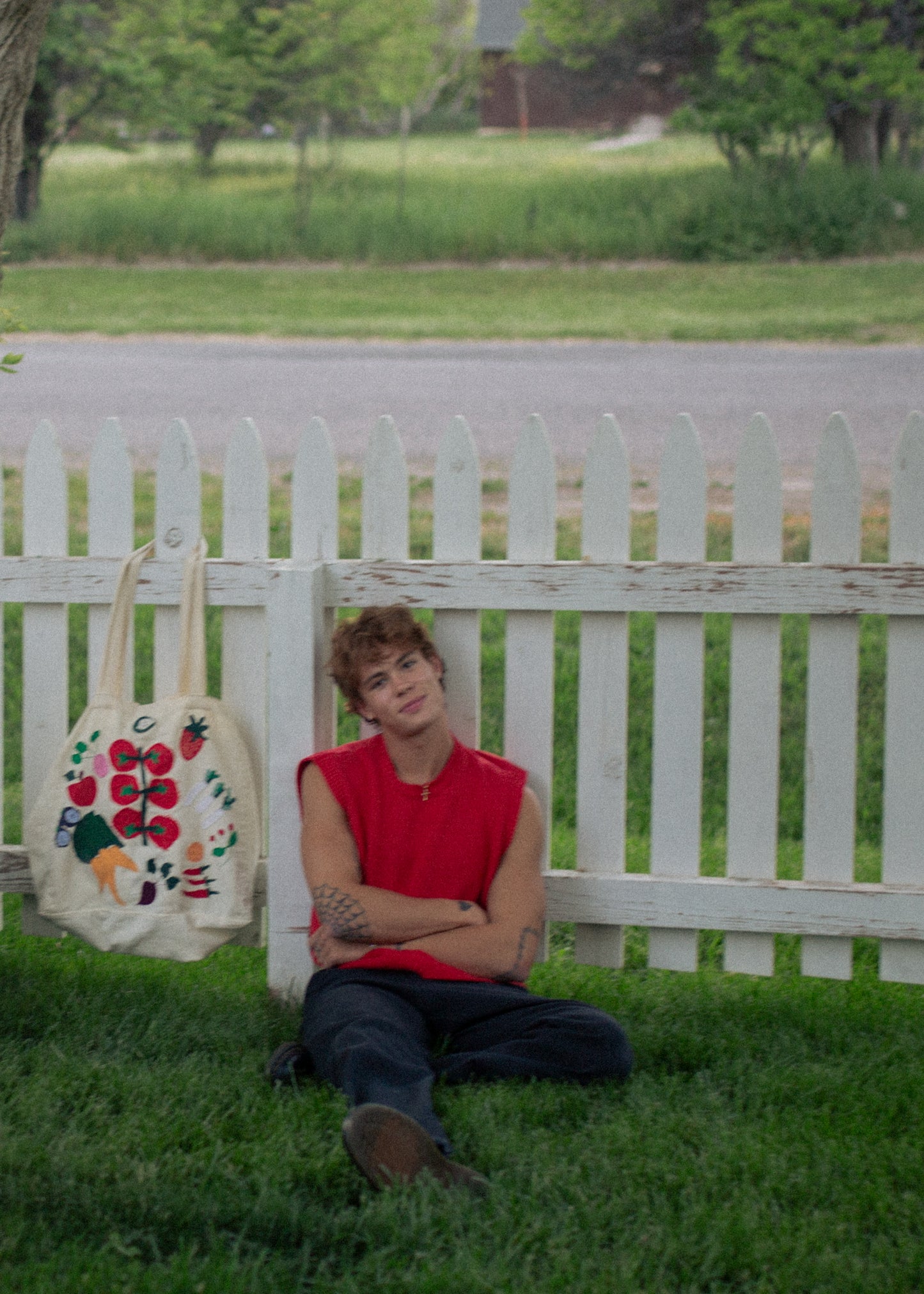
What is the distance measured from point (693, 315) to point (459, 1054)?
44.9 feet

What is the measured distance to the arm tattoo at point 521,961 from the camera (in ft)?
9.55

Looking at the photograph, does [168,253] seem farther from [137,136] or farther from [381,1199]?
[381,1199]

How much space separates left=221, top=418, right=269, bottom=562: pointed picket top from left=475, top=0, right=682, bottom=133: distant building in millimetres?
26762

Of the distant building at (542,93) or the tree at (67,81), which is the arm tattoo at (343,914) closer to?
the tree at (67,81)

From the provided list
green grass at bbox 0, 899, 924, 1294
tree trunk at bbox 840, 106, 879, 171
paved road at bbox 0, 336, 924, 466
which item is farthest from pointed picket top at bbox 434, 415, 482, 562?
tree trunk at bbox 840, 106, 879, 171

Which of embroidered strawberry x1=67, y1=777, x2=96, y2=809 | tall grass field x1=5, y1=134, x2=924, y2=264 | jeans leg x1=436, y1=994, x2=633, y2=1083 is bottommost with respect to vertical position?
jeans leg x1=436, y1=994, x2=633, y2=1083

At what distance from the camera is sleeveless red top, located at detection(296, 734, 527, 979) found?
2965mm

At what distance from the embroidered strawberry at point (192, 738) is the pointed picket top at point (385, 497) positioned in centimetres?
56

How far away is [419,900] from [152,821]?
69 centimetres

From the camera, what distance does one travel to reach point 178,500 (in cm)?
336

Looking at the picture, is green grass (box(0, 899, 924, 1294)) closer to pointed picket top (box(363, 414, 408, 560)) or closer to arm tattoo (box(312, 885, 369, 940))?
arm tattoo (box(312, 885, 369, 940))

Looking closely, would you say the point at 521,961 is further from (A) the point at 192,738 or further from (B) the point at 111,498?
(B) the point at 111,498

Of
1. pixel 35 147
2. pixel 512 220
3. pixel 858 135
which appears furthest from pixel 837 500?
pixel 858 135

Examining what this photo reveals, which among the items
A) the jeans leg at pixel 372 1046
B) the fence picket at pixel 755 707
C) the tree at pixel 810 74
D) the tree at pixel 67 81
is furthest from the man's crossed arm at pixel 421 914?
the tree at pixel 810 74
